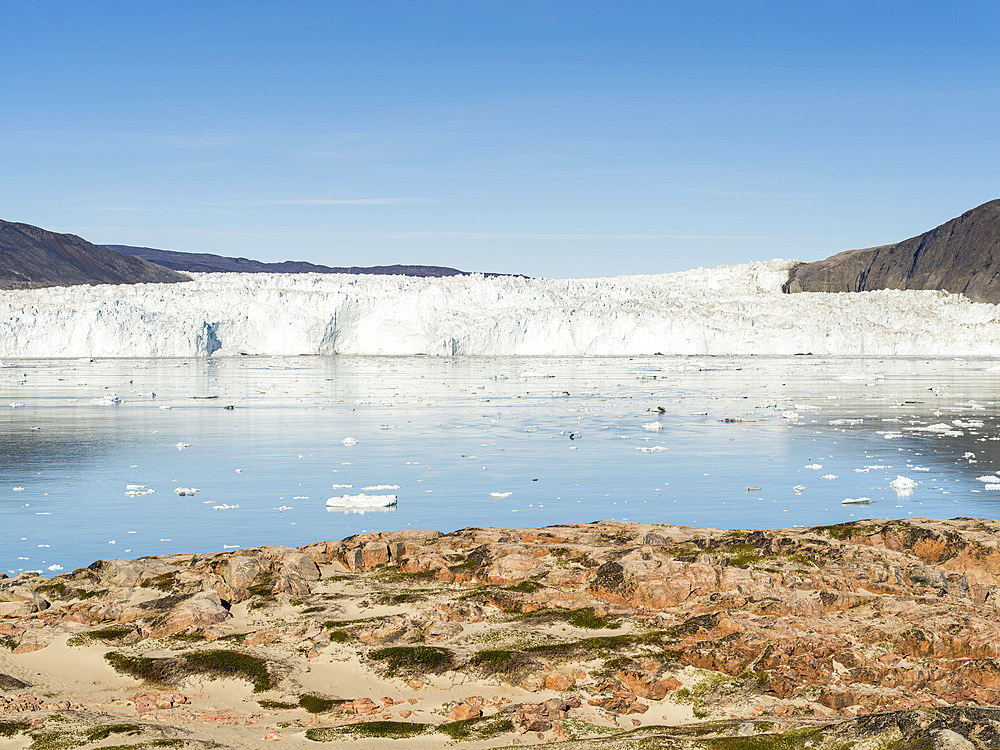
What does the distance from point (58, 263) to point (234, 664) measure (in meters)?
165

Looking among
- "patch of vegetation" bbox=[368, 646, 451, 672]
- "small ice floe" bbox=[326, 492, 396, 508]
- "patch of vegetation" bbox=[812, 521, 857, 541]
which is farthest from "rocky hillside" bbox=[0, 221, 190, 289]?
"patch of vegetation" bbox=[368, 646, 451, 672]

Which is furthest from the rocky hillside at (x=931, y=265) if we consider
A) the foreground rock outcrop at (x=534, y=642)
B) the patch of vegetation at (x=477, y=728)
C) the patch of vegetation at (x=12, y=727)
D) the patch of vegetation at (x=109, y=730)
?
the patch of vegetation at (x=12, y=727)

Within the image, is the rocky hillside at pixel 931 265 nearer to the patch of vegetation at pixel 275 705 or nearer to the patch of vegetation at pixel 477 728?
the patch of vegetation at pixel 477 728

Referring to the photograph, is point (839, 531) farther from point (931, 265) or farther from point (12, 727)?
point (931, 265)

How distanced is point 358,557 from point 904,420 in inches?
707

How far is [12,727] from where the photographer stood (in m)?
5.12

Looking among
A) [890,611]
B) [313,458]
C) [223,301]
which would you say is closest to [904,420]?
[313,458]

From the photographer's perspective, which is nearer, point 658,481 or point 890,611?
point 890,611

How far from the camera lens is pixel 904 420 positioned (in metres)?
22.8

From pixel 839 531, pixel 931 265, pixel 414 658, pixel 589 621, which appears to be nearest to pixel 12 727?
pixel 414 658

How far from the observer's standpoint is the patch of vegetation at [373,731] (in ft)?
16.6

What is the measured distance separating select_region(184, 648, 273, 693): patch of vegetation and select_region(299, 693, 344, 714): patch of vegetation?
315mm

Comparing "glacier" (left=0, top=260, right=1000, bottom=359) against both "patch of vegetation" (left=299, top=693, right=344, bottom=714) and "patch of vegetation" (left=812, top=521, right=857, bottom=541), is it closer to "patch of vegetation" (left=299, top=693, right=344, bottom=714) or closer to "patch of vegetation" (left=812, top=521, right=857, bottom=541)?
"patch of vegetation" (left=812, top=521, right=857, bottom=541)

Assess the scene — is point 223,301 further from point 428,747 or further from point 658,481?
point 428,747
